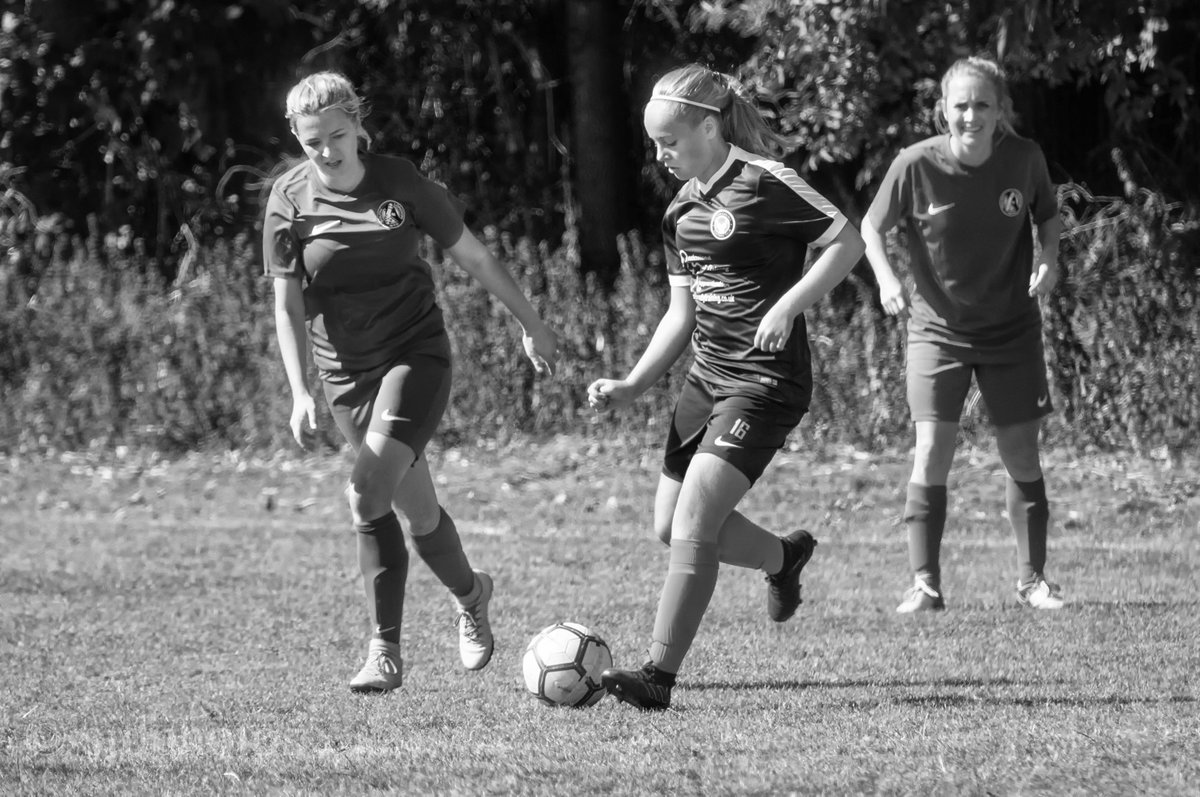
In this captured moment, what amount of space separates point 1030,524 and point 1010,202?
1351 millimetres

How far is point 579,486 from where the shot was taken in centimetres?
1113

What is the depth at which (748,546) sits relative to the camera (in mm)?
5680

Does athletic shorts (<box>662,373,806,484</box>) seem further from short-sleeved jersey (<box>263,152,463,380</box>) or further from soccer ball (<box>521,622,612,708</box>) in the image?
short-sleeved jersey (<box>263,152,463,380</box>)

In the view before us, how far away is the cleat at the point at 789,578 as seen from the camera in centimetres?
589

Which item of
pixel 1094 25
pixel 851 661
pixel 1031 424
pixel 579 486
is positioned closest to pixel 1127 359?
pixel 1094 25

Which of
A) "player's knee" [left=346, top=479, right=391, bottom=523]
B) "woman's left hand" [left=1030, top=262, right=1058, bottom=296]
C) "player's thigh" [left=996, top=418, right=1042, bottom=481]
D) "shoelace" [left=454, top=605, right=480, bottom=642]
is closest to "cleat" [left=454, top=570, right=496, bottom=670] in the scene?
"shoelace" [left=454, top=605, right=480, bottom=642]

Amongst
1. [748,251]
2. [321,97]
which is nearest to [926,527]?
[748,251]

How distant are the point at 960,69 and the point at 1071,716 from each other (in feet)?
9.44

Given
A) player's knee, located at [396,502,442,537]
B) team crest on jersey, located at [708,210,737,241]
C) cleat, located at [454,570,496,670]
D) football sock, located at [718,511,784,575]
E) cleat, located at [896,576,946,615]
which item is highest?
team crest on jersey, located at [708,210,737,241]

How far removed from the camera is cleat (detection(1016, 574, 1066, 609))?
671 cm

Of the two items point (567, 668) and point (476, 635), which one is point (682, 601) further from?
point (476, 635)

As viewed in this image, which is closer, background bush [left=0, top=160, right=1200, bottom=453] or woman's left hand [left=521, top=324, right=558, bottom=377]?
woman's left hand [left=521, top=324, right=558, bottom=377]

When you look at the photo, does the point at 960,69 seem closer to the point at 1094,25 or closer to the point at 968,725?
the point at 968,725

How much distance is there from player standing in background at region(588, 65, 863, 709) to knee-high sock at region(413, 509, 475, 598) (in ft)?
3.13
